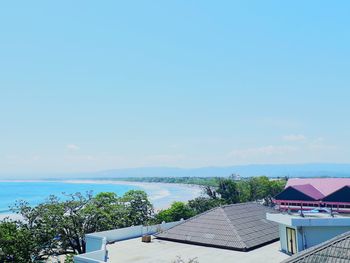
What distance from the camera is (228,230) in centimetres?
2450

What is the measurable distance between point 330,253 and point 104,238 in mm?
15298

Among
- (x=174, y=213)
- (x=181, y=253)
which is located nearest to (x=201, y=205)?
(x=174, y=213)

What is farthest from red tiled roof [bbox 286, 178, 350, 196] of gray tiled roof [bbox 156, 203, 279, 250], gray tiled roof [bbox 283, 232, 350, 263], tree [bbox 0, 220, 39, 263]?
gray tiled roof [bbox 283, 232, 350, 263]

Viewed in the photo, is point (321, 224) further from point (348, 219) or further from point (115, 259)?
point (115, 259)

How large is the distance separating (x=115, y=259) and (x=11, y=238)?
969 cm

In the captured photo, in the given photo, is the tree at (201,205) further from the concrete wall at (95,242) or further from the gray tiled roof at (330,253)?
the gray tiled roof at (330,253)

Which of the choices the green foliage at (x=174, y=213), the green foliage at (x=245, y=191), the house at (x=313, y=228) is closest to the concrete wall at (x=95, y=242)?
the house at (x=313, y=228)

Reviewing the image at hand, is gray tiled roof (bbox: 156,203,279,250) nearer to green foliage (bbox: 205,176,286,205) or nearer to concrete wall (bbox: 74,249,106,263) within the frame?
concrete wall (bbox: 74,249,106,263)

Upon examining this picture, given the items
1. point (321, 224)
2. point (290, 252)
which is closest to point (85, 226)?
point (290, 252)

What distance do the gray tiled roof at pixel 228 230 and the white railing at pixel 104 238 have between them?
182 cm

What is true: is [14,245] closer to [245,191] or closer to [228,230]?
[228,230]

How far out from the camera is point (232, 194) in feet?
263

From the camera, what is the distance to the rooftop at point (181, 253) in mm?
20344

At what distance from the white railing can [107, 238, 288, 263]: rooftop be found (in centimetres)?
66
